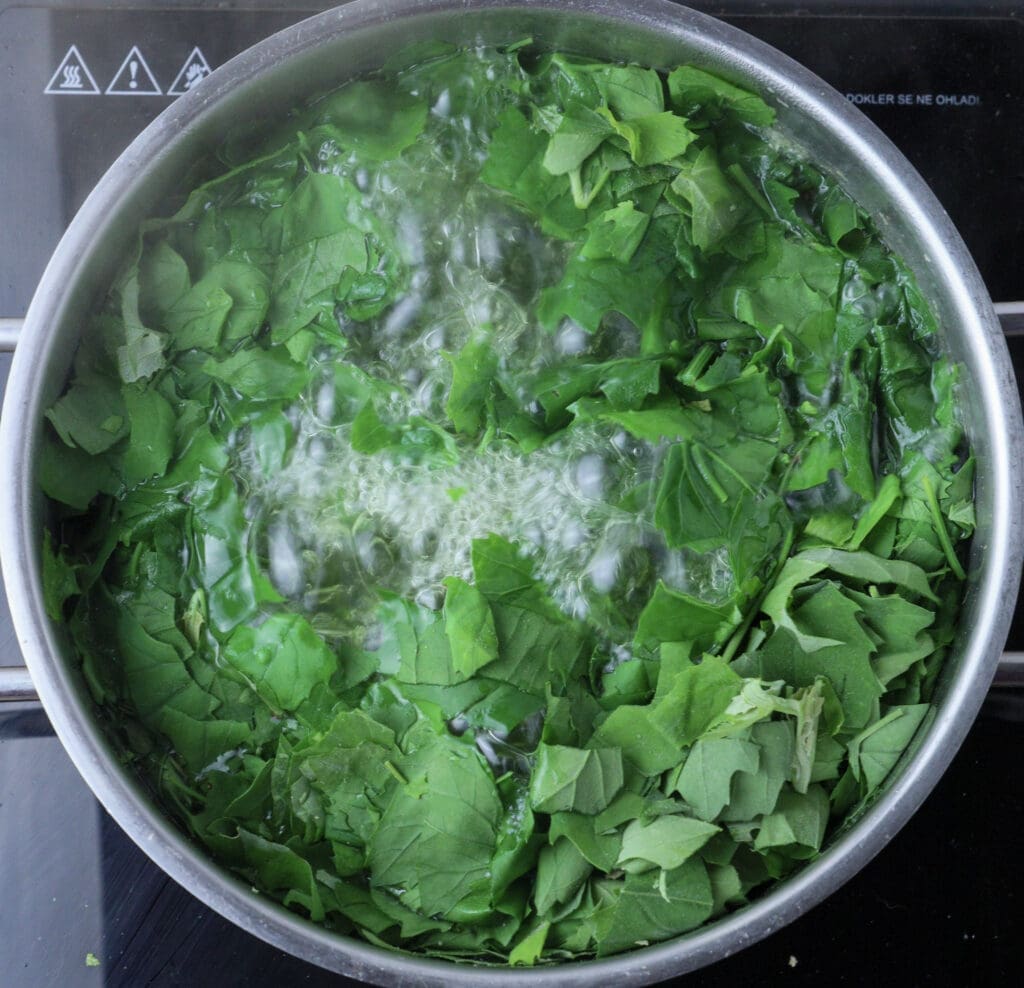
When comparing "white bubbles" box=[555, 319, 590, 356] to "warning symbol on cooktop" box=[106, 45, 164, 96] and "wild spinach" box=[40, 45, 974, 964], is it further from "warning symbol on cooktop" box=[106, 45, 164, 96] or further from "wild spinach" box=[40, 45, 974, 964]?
"warning symbol on cooktop" box=[106, 45, 164, 96]

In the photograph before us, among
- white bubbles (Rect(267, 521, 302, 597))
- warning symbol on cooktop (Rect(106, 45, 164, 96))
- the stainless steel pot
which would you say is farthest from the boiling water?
warning symbol on cooktop (Rect(106, 45, 164, 96))

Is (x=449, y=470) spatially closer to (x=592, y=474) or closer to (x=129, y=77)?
(x=592, y=474)

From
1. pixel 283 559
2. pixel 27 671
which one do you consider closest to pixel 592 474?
pixel 283 559

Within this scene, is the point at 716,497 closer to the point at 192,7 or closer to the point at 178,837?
the point at 178,837

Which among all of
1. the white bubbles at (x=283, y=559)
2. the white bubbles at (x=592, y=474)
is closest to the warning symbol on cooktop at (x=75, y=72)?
the white bubbles at (x=283, y=559)

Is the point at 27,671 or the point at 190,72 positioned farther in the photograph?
the point at 190,72

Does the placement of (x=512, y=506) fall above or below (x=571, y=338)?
below

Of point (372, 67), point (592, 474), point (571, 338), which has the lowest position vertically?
point (592, 474)
